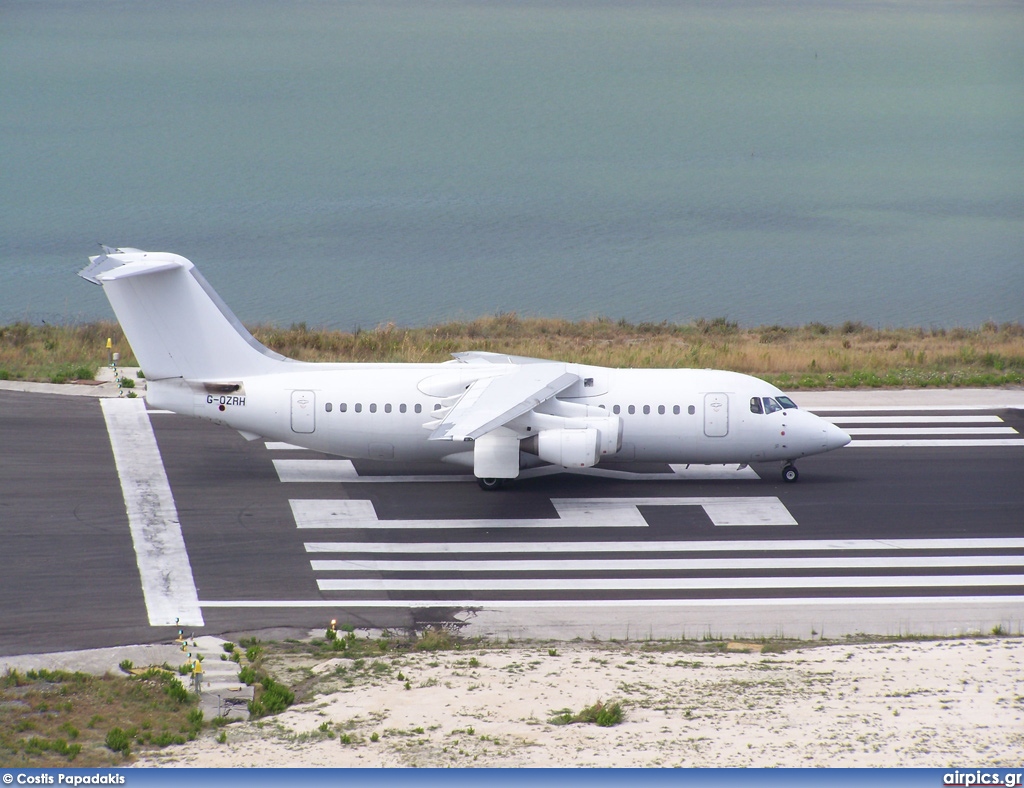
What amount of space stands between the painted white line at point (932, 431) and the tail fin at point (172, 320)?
52.3 ft

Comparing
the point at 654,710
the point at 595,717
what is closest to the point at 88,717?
the point at 595,717

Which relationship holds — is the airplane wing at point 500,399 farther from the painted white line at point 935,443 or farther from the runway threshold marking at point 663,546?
the painted white line at point 935,443

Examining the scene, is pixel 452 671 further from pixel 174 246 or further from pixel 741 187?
pixel 741 187

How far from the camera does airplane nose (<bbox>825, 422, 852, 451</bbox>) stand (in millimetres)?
27703

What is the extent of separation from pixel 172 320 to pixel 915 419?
19504 millimetres

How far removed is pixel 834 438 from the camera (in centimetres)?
2773

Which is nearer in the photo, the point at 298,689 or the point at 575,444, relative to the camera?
the point at 298,689

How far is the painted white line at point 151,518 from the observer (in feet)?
68.9

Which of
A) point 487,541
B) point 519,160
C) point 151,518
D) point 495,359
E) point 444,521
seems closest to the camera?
point 487,541

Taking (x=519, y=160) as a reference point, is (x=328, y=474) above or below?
below

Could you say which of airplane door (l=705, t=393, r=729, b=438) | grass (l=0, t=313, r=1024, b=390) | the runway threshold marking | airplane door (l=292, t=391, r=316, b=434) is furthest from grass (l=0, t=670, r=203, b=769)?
grass (l=0, t=313, r=1024, b=390)

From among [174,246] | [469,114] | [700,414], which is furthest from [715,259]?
[700,414]

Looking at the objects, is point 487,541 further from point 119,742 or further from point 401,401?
point 119,742

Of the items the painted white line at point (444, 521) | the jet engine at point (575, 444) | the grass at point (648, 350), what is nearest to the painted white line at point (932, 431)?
the grass at point (648, 350)
